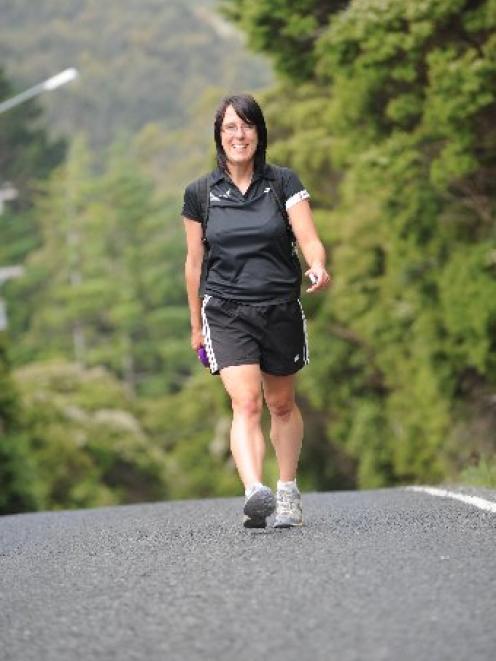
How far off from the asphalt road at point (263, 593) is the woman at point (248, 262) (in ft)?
2.36

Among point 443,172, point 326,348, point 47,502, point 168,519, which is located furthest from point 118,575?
point 47,502

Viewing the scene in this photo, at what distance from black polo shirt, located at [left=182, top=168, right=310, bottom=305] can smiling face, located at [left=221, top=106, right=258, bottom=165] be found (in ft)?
0.45

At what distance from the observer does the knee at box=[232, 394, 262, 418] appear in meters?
8.52

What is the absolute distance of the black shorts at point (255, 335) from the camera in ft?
28.1

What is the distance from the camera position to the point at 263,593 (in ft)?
20.5

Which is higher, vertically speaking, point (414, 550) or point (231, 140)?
point (231, 140)

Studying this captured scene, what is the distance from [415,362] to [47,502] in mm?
16997

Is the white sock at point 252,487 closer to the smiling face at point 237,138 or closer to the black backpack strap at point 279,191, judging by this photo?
the black backpack strap at point 279,191

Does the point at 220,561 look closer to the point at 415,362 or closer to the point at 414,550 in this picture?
the point at 414,550

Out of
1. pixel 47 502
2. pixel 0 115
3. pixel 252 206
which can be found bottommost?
pixel 47 502

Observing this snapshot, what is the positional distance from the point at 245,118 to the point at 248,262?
72cm

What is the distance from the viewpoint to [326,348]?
35375 millimetres

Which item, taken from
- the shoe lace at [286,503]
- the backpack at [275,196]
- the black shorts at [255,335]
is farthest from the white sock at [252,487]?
the backpack at [275,196]

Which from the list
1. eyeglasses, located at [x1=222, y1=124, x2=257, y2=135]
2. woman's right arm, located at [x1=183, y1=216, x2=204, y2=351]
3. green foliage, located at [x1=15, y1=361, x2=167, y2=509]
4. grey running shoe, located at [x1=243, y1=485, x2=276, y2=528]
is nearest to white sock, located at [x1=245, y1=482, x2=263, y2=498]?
grey running shoe, located at [x1=243, y1=485, x2=276, y2=528]
